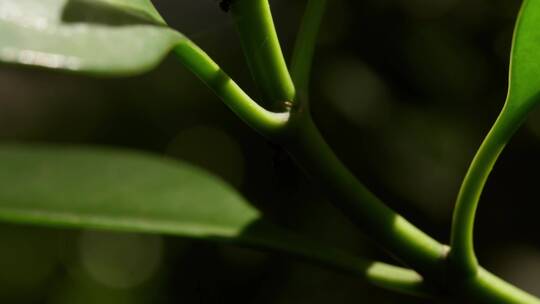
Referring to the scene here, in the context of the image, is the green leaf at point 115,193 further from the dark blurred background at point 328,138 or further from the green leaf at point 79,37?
the dark blurred background at point 328,138

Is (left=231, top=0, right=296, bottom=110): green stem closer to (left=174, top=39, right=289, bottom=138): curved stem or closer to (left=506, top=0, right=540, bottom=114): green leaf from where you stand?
(left=174, top=39, right=289, bottom=138): curved stem

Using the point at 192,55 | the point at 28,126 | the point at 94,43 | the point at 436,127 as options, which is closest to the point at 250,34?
the point at 192,55

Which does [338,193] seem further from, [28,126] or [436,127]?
[28,126]

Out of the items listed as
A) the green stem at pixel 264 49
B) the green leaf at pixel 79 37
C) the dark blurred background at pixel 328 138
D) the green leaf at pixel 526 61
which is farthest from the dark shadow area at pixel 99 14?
the dark blurred background at pixel 328 138

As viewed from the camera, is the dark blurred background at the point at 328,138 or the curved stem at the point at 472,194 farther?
the dark blurred background at the point at 328,138

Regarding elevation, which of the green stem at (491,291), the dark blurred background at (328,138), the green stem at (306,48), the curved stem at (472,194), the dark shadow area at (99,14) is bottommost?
the dark blurred background at (328,138)

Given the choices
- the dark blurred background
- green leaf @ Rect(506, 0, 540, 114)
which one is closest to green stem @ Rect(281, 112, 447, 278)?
green leaf @ Rect(506, 0, 540, 114)
